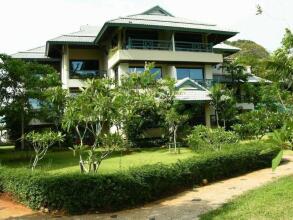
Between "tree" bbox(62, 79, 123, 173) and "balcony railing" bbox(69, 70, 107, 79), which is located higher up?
"balcony railing" bbox(69, 70, 107, 79)

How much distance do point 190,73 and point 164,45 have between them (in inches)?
117

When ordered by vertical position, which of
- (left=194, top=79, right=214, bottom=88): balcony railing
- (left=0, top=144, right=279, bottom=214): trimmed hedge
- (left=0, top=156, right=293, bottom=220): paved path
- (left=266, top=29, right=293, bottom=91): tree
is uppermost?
(left=194, top=79, right=214, bottom=88): balcony railing

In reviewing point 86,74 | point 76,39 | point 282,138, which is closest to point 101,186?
point 282,138

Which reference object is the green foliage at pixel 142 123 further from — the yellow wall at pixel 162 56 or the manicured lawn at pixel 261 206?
the manicured lawn at pixel 261 206

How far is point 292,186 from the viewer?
10.6 m

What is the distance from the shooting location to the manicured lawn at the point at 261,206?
8.01 m

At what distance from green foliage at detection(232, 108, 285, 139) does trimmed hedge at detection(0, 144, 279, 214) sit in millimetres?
1284

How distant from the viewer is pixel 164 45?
31.5 meters

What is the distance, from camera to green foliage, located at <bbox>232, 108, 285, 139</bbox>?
8.86m

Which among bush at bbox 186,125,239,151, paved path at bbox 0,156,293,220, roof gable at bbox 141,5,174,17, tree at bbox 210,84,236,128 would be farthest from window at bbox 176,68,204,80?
paved path at bbox 0,156,293,220

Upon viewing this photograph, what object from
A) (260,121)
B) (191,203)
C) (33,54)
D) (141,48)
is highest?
(33,54)

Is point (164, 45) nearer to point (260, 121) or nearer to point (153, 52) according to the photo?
point (153, 52)

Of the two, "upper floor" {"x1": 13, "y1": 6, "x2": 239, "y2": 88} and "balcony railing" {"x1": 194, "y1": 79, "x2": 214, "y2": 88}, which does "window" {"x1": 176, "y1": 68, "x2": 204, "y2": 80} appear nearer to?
"upper floor" {"x1": 13, "y1": 6, "x2": 239, "y2": 88}

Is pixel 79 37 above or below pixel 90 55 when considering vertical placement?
above
